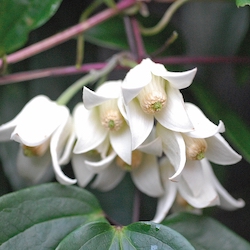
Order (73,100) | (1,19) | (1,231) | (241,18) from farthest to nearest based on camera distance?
(241,18), (73,100), (1,19), (1,231)

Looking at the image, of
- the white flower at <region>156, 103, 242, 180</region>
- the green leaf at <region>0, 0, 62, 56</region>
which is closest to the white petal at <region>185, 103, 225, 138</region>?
the white flower at <region>156, 103, 242, 180</region>

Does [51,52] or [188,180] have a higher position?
[51,52]

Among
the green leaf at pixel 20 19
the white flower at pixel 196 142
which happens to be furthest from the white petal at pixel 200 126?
the green leaf at pixel 20 19

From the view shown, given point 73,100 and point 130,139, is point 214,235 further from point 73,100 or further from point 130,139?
point 73,100

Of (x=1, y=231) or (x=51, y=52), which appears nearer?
(x=1, y=231)

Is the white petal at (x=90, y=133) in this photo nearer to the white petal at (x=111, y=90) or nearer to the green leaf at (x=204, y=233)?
the white petal at (x=111, y=90)

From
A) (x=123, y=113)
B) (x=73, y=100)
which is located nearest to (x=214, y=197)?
(x=123, y=113)

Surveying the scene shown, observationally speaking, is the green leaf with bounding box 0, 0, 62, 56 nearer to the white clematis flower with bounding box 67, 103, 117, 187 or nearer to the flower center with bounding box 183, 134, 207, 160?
the white clematis flower with bounding box 67, 103, 117, 187
